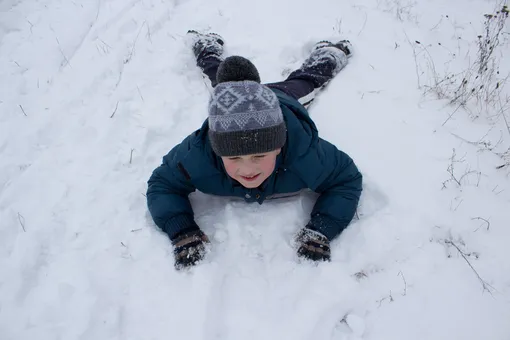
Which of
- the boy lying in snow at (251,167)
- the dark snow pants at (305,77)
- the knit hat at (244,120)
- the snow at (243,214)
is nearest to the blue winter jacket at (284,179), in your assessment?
the boy lying in snow at (251,167)

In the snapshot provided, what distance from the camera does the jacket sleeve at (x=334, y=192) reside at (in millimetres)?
2379

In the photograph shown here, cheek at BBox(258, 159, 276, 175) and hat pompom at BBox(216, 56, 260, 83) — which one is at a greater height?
hat pompom at BBox(216, 56, 260, 83)

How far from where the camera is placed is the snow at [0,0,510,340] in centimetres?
207

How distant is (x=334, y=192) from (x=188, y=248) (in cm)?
102

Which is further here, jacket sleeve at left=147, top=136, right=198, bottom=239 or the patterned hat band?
jacket sleeve at left=147, top=136, right=198, bottom=239

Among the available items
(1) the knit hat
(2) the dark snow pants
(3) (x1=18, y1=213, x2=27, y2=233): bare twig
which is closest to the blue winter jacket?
(1) the knit hat

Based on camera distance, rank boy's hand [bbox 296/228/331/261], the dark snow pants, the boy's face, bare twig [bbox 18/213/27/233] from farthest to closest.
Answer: the dark snow pants
bare twig [bbox 18/213/27/233]
boy's hand [bbox 296/228/331/261]
the boy's face

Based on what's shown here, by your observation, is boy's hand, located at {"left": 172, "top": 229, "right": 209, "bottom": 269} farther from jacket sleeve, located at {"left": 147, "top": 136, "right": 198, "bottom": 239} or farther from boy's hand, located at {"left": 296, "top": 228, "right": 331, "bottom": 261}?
boy's hand, located at {"left": 296, "top": 228, "right": 331, "bottom": 261}

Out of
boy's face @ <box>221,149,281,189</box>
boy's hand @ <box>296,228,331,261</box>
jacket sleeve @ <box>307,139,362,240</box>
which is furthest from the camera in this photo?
jacket sleeve @ <box>307,139,362,240</box>

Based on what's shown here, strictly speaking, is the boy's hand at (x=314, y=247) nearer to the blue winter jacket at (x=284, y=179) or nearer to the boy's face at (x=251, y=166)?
the blue winter jacket at (x=284, y=179)

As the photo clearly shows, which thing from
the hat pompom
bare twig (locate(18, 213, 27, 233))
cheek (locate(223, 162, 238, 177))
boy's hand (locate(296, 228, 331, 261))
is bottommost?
bare twig (locate(18, 213, 27, 233))

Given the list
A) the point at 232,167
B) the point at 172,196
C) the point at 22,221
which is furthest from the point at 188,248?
the point at 22,221

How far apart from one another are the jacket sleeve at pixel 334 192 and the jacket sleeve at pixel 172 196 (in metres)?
0.84

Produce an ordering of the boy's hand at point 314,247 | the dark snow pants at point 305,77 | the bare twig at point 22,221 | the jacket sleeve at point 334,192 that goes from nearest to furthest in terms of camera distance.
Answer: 1. the boy's hand at point 314,247
2. the jacket sleeve at point 334,192
3. the bare twig at point 22,221
4. the dark snow pants at point 305,77
